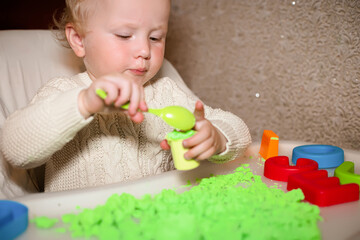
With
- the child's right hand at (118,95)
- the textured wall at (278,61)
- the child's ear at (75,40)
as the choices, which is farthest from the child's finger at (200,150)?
the textured wall at (278,61)

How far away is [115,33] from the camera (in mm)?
798

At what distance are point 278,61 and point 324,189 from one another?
61cm

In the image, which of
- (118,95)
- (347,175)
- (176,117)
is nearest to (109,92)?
(118,95)

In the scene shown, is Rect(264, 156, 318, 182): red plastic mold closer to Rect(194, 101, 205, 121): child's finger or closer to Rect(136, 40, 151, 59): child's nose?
Rect(194, 101, 205, 121): child's finger

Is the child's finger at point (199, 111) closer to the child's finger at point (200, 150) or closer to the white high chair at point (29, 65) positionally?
the child's finger at point (200, 150)

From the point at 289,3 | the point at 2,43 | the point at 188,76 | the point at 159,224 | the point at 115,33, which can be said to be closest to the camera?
the point at 159,224

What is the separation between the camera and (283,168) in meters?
0.75

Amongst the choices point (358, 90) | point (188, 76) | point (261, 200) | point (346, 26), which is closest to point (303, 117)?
point (358, 90)

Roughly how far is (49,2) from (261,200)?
1.07 metres

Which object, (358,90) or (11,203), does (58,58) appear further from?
(358,90)

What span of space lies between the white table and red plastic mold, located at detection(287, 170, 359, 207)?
1 centimetres

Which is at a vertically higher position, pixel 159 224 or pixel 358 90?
pixel 358 90

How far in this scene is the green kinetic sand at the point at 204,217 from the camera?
0.49 metres

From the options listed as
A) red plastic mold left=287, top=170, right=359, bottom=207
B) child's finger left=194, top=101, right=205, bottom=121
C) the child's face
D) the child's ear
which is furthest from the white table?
the child's ear
